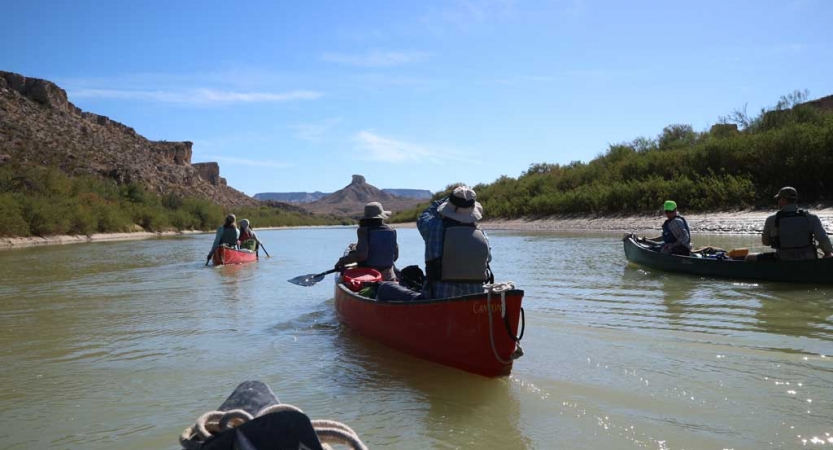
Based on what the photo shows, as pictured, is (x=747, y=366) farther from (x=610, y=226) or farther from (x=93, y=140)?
(x=93, y=140)

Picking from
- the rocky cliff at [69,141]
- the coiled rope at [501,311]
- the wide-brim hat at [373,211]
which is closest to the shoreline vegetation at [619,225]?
the rocky cliff at [69,141]

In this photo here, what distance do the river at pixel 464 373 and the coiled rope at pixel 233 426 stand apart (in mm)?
1966

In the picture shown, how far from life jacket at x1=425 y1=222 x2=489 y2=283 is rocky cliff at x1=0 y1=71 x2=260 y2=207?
1838 inches

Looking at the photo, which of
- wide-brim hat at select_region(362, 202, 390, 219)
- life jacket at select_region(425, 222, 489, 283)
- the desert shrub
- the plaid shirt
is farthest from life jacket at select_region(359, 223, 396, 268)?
the desert shrub

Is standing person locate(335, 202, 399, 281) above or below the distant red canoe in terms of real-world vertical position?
above

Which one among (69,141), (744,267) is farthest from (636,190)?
(69,141)

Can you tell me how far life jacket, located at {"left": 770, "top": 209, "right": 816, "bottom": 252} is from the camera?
31.0 ft

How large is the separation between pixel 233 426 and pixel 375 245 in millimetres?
6459

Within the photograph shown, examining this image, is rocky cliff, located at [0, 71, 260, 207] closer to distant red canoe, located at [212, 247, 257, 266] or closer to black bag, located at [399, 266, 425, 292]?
distant red canoe, located at [212, 247, 257, 266]

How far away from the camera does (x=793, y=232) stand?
378 inches

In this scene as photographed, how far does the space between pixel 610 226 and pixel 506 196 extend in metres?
20.5

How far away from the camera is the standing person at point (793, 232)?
30.3ft

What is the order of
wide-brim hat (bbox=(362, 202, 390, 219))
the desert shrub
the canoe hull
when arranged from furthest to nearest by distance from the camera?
1. the desert shrub
2. the canoe hull
3. wide-brim hat (bbox=(362, 202, 390, 219))

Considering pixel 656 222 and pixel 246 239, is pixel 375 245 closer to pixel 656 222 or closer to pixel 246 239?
pixel 246 239
